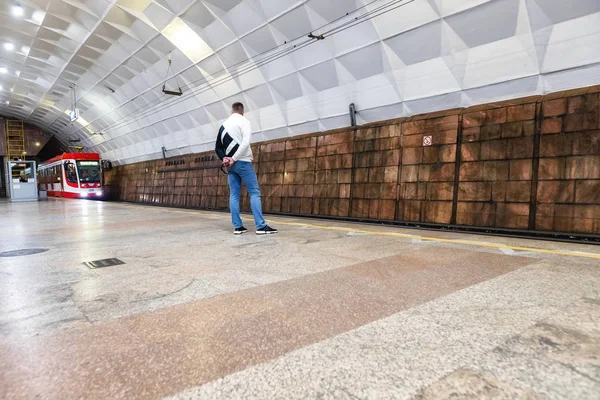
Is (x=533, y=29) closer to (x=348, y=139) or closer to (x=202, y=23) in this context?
(x=348, y=139)

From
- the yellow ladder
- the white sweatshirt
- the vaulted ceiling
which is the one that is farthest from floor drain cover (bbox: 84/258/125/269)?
the yellow ladder

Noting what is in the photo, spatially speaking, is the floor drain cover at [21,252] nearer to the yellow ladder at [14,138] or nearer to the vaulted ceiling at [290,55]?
the vaulted ceiling at [290,55]

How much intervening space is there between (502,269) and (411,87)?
5.32 m

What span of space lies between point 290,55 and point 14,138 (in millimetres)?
36912

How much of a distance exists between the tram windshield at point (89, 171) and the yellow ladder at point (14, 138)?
1743 cm

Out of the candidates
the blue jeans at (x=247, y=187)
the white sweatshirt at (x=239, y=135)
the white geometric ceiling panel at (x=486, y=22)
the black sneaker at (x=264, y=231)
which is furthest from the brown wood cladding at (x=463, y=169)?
the white sweatshirt at (x=239, y=135)

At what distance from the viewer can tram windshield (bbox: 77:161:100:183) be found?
69.9 feet

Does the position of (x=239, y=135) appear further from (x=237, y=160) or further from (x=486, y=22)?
(x=486, y=22)

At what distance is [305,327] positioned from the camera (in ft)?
6.01

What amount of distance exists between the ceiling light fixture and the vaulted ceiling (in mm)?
73

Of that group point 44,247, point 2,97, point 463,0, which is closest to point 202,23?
point 463,0

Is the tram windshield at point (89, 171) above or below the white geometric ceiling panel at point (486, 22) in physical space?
below

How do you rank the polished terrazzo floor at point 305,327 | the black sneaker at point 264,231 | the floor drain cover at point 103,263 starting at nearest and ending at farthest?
1. the polished terrazzo floor at point 305,327
2. the floor drain cover at point 103,263
3. the black sneaker at point 264,231

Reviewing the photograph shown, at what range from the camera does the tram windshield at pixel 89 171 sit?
69.9 feet
